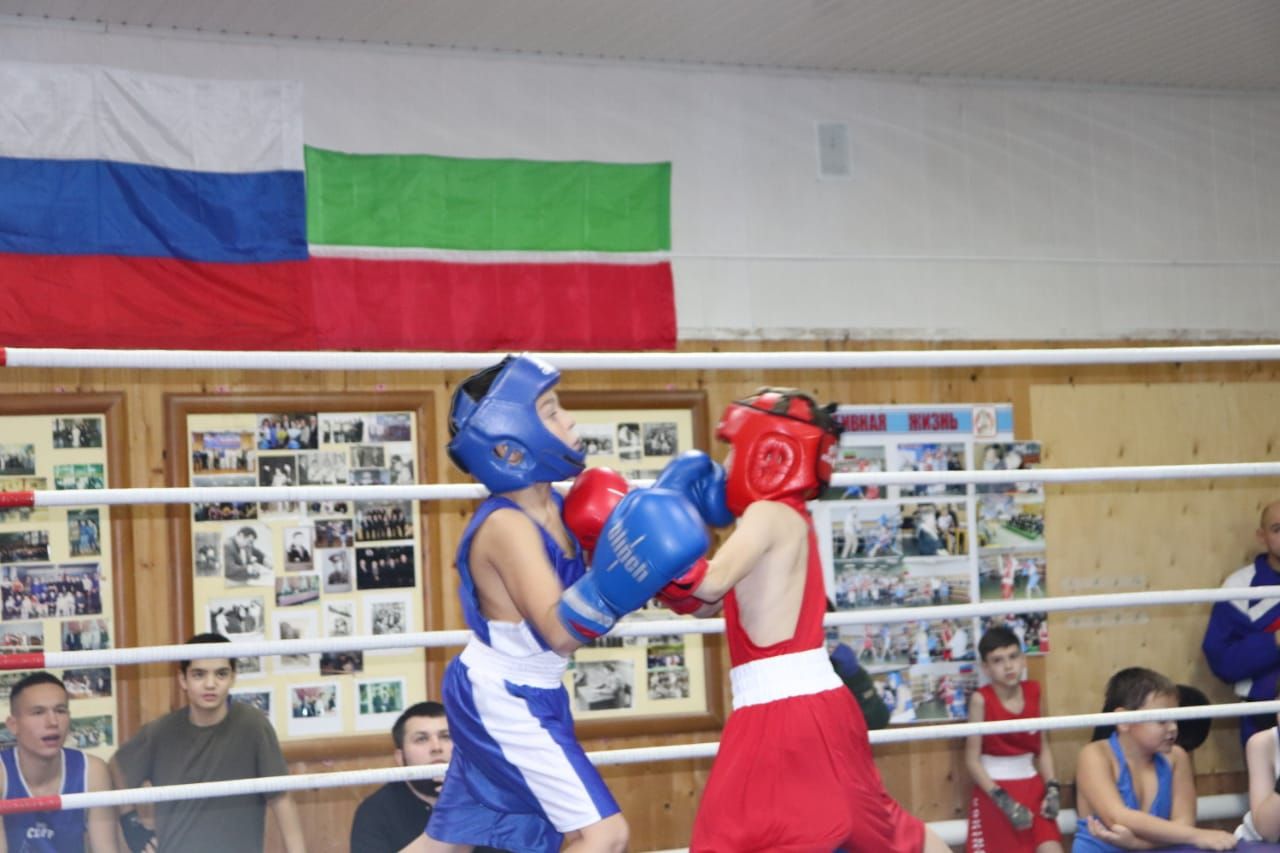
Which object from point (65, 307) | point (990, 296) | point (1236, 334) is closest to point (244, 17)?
point (65, 307)

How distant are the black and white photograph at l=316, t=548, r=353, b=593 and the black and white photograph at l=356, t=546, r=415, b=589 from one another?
0.04m

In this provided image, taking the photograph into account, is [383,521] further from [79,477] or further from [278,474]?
[79,477]

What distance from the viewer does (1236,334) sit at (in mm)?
6113

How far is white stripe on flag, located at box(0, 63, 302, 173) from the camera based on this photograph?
4.47m

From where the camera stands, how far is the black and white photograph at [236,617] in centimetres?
471

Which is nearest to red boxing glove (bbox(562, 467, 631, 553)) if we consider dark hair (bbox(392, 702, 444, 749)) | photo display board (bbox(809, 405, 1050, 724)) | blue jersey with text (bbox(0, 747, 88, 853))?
dark hair (bbox(392, 702, 444, 749))

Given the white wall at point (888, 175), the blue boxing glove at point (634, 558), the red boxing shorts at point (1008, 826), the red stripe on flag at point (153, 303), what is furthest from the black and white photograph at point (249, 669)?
the blue boxing glove at point (634, 558)

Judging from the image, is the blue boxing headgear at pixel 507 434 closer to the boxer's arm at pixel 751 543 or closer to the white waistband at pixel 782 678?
the boxer's arm at pixel 751 543

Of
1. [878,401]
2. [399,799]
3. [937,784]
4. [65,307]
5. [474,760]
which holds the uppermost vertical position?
[65,307]

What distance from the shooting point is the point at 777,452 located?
2.35 meters

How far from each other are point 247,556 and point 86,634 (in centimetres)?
53

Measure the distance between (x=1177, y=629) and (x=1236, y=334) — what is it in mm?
1244

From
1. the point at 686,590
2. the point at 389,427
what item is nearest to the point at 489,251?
the point at 389,427

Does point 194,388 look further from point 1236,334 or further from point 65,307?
point 1236,334
